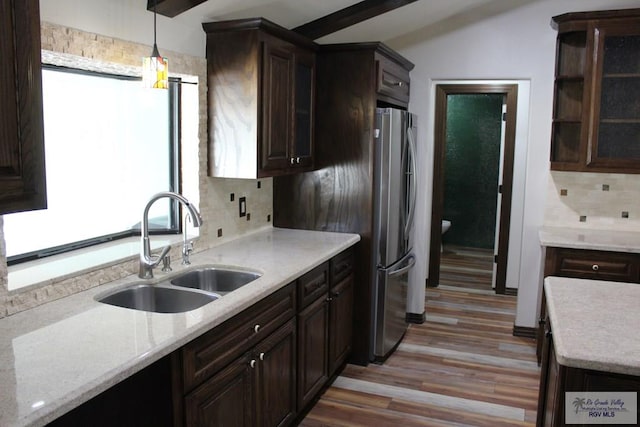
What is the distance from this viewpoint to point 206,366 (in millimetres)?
2010

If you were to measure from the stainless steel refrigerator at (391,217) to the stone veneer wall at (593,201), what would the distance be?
3.79ft

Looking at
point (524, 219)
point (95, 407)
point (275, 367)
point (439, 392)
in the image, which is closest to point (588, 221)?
point (524, 219)

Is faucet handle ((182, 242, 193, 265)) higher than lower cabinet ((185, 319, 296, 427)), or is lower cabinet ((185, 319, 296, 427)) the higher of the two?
faucet handle ((182, 242, 193, 265))

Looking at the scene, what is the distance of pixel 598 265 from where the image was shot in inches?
139

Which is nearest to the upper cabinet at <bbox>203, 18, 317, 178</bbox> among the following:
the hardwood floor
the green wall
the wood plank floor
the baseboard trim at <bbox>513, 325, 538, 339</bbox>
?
the wood plank floor

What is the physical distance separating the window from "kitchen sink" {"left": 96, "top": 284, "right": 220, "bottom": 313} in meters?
0.43

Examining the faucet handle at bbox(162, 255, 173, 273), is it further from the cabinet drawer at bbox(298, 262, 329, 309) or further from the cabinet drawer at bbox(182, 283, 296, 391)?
the cabinet drawer at bbox(298, 262, 329, 309)

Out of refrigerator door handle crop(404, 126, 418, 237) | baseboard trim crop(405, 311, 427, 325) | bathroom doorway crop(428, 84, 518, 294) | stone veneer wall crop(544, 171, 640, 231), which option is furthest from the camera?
bathroom doorway crop(428, 84, 518, 294)

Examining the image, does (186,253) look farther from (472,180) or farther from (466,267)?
(472,180)

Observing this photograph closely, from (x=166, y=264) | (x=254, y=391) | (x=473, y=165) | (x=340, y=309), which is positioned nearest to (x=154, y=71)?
(x=166, y=264)

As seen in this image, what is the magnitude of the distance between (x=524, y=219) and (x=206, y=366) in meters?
3.06

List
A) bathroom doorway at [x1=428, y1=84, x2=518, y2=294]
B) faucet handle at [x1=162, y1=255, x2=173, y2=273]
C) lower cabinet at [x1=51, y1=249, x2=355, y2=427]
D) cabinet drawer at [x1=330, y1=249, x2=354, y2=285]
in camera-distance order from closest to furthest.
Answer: lower cabinet at [x1=51, y1=249, x2=355, y2=427] < faucet handle at [x1=162, y1=255, x2=173, y2=273] < cabinet drawer at [x1=330, y1=249, x2=354, y2=285] < bathroom doorway at [x1=428, y1=84, x2=518, y2=294]

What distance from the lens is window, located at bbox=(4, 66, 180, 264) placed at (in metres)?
→ 2.44

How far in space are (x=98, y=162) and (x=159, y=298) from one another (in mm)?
783
